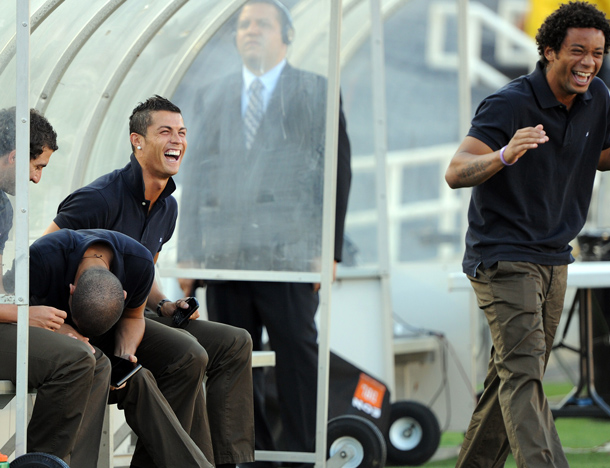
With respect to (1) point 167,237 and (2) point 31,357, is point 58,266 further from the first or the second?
(1) point 167,237

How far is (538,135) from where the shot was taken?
12.5 feet

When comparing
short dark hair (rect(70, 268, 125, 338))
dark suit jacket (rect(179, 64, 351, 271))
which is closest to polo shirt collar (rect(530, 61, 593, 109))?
dark suit jacket (rect(179, 64, 351, 271))

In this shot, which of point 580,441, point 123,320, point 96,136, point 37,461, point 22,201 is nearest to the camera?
point 37,461

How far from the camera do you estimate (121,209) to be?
445cm

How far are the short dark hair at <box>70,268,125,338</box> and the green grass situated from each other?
2867 mm

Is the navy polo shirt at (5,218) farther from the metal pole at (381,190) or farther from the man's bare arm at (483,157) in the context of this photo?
the metal pole at (381,190)

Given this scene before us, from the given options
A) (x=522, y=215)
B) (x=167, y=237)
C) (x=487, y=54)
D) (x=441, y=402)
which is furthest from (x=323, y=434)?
(x=487, y=54)

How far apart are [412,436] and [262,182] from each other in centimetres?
192

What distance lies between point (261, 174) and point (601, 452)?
2.71 m

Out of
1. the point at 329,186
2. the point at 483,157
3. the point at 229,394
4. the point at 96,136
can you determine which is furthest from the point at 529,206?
the point at 96,136

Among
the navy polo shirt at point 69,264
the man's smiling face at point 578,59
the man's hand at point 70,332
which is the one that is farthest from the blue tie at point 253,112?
the man's hand at point 70,332

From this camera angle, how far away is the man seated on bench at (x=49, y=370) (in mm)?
3551

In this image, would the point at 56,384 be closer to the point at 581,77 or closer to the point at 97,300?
the point at 97,300

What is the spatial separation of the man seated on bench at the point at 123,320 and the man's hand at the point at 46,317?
0.21 ft
